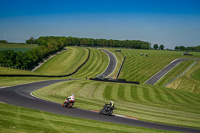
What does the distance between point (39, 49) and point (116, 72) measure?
6917 cm

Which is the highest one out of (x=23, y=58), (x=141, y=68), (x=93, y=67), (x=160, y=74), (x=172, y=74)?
(x=23, y=58)

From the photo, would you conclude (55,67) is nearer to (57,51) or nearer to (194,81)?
(57,51)

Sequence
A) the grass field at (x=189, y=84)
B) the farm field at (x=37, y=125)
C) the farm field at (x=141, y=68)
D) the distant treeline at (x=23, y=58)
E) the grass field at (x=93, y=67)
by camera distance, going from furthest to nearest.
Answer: the distant treeline at (x=23, y=58) < the grass field at (x=93, y=67) < the farm field at (x=141, y=68) < the grass field at (x=189, y=84) < the farm field at (x=37, y=125)

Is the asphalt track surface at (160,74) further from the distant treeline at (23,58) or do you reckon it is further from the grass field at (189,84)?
the distant treeline at (23,58)

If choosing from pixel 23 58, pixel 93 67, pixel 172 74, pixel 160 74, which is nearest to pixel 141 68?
pixel 160 74

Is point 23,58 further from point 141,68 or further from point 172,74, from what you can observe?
point 172,74

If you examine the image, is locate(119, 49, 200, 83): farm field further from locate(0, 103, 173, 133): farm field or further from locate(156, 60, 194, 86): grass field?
locate(0, 103, 173, 133): farm field

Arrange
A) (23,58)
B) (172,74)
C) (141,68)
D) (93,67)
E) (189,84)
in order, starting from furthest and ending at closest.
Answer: (23,58)
(93,67)
(141,68)
(172,74)
(189,84)

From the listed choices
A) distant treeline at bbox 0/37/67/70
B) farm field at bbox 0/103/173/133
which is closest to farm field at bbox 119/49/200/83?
distant treeline at bbox 0/37/67/70

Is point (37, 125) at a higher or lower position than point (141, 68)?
higher

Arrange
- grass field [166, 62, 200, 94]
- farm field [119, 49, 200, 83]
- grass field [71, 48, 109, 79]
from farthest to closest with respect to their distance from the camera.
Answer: grass field [71, 48, 109, 79] < farm field [119, 49, 200, 83] < grass field [166, 62, 200, 94]

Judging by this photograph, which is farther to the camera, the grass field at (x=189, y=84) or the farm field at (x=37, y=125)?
the grass field at (x=189, y=84)

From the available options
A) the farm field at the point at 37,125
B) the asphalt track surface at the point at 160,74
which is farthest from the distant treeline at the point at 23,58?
the farm field at the point at 37,125

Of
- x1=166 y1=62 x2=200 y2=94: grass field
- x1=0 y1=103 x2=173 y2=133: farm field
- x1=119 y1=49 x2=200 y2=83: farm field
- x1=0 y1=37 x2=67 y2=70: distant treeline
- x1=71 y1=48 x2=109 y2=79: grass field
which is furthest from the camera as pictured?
x1=0 y1=37 x2=67 y2=70: distant treeline
